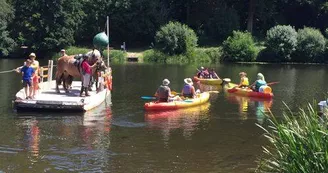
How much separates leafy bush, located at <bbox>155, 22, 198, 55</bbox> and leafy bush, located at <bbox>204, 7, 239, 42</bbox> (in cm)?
751

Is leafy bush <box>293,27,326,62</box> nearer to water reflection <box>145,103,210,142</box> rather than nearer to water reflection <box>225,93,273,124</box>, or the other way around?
water reflection <box>225,93,273,124</box>

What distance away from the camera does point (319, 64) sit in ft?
185

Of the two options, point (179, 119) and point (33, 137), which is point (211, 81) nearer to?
point (179, 119)

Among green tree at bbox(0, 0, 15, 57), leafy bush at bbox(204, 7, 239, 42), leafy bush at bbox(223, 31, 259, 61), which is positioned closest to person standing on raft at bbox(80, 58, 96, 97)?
leafy bush at bbox(223, 31, 259, 61)

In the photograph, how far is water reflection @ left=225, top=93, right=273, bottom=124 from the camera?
20.7 meters

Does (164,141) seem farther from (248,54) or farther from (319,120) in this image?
(248,54)

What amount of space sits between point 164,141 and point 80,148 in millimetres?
2636

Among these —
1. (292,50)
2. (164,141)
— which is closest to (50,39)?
(292,50)

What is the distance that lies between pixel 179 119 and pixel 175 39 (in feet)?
133

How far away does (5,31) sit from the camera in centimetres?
6197

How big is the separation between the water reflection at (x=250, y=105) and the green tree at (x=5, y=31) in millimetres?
40687

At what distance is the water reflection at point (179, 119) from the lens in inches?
691

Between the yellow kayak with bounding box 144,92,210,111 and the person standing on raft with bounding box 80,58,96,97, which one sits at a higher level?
the person standing on raft with bounding box 80,58,96,97

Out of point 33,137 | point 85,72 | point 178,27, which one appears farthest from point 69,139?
point 178,27
